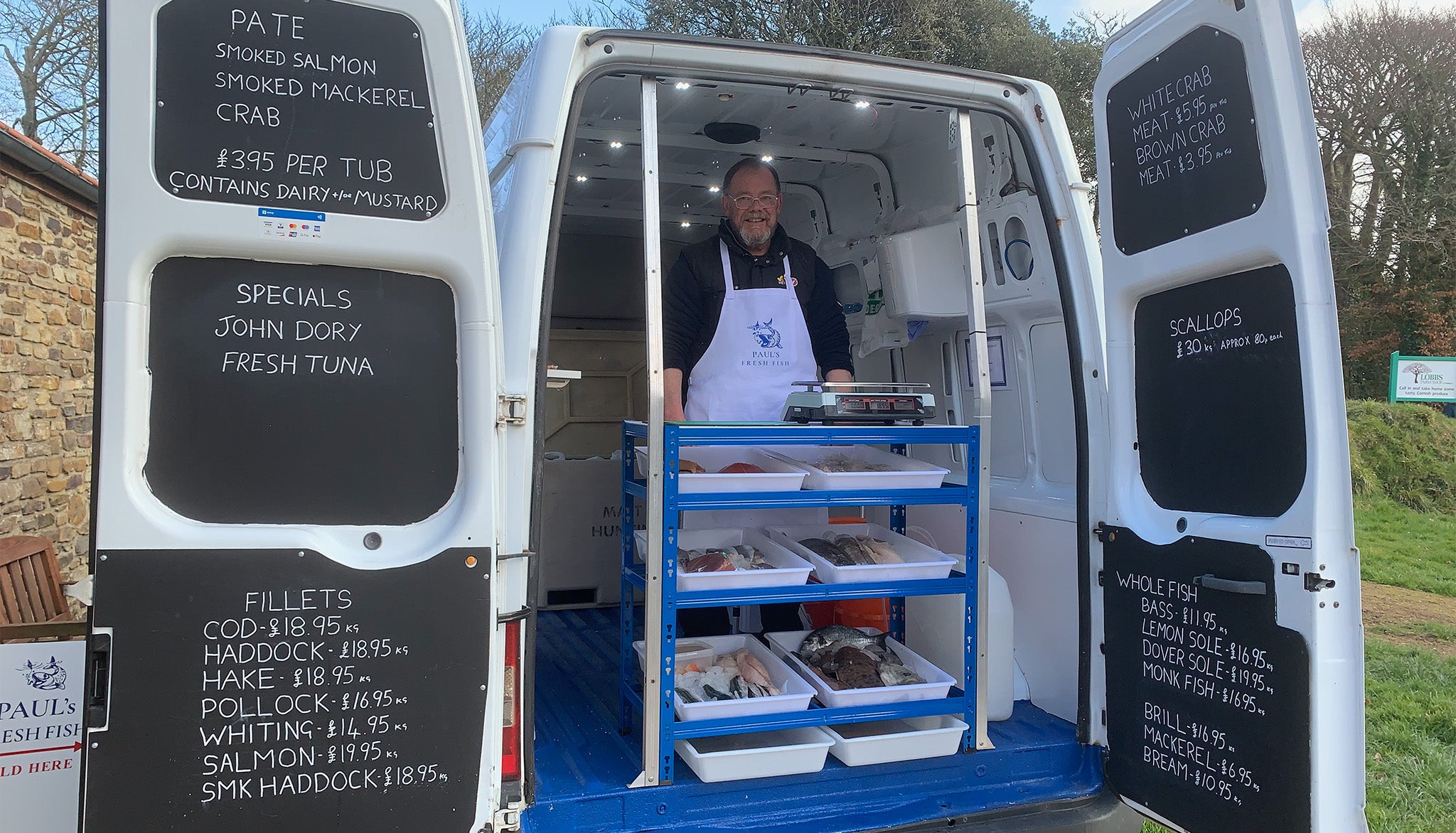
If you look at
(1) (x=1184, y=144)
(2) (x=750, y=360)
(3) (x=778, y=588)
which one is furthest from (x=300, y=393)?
(1) (x=1184, y=144)

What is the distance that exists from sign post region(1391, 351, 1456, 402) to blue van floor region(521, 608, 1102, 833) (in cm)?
1519

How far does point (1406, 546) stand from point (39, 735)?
12586 mm

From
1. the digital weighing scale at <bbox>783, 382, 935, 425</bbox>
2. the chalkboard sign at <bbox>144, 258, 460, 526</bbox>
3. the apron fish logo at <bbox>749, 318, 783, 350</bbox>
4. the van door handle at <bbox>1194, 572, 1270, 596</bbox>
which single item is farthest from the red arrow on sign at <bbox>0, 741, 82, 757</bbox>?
the van door handle at <bbox>1194, 572, 1270, 596</bbox>

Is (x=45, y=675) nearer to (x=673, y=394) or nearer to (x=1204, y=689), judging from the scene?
(x=673, y=394)

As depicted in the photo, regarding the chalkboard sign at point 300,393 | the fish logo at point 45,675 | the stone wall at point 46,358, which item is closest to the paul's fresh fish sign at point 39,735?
the fish logo at point 45,675

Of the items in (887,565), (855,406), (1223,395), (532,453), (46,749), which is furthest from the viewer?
(46,749)

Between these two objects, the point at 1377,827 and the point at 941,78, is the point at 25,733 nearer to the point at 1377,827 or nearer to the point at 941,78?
the point at 941,78

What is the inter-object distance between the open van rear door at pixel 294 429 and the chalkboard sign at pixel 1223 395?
1.82 m

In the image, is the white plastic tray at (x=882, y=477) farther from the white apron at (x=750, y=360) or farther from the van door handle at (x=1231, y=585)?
the van door handle at (x=1231, y=585)

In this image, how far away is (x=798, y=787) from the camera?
2605 mm

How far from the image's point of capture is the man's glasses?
381cm

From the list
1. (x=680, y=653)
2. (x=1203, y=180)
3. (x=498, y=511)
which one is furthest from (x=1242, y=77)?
(x=680, y=653)

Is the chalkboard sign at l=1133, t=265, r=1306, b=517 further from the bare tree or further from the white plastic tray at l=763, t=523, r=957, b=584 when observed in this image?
the bare tree

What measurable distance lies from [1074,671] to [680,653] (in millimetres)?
1290
